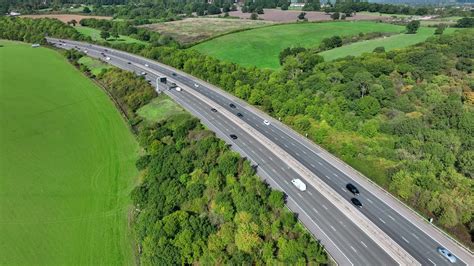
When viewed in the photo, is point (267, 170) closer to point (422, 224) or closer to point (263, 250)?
point (263, 250)

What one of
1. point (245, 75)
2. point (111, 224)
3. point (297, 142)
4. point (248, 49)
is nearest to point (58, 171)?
point (111, 224)

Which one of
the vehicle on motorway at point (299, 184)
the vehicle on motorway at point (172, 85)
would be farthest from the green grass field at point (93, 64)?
the vehicle on motorway at point (299, 184)

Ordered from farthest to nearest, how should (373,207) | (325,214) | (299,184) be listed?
(299,184) → (373,207) → (325,214)

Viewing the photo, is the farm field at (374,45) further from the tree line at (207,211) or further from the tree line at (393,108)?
the tree line at (207,211)

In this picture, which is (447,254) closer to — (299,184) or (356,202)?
(356,202)

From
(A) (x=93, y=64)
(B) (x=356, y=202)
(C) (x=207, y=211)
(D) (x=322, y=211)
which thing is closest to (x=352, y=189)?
(B) (x=356, y=202)
